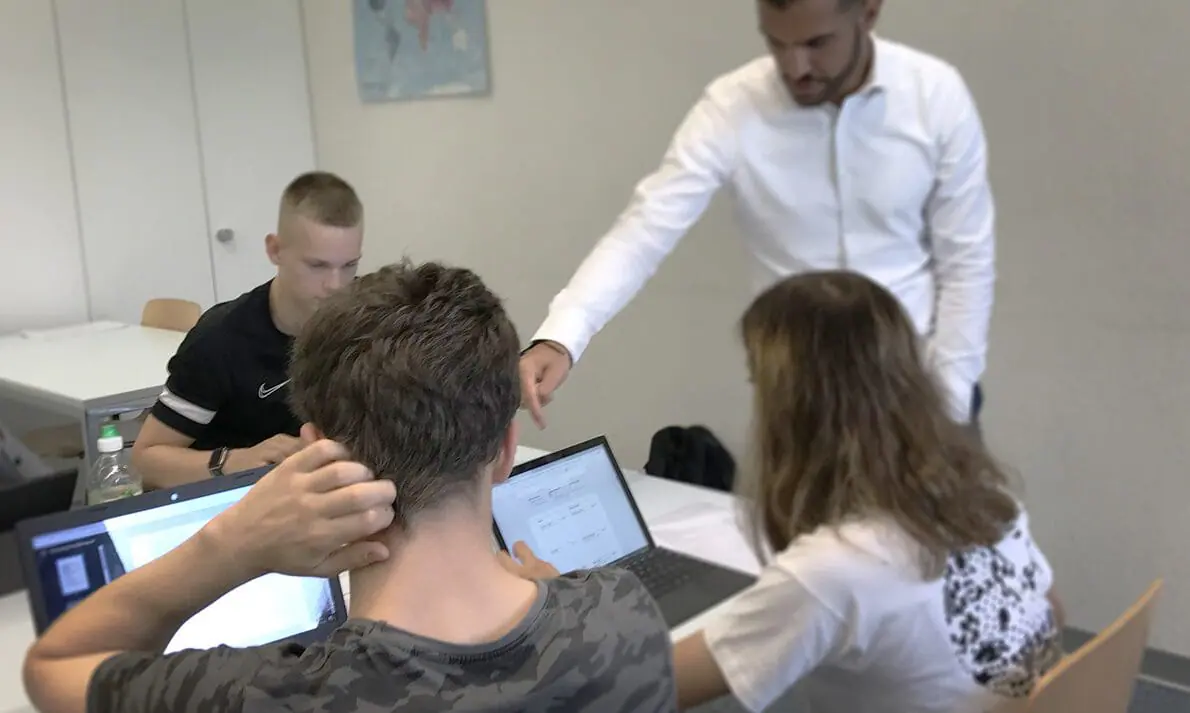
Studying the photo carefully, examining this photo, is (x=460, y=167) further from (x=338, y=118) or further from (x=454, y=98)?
(x=338, y=118)

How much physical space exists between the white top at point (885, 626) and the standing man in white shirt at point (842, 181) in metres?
0.79

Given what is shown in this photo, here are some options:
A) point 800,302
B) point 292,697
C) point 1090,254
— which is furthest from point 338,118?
point 292,697

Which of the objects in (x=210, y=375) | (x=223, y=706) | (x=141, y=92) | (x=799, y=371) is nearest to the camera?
(x=223, y=706)

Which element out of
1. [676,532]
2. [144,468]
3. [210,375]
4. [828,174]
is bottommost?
[676,532]

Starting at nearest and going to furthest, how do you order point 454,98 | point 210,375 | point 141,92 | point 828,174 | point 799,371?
point 799,371, point 210,375, point 828,174, point 454,98, point 141,92

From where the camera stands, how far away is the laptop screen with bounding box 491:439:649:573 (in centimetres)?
158

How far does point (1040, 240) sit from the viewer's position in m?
2.65

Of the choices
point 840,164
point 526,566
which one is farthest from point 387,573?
point 840,164

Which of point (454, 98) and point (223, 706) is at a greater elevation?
point (454, 98)

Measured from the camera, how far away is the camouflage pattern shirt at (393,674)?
2.64ft

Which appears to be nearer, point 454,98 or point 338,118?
point 454,98

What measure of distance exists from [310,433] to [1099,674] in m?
0.84

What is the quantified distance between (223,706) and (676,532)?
3.60 ft

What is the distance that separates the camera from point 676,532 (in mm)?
1809
